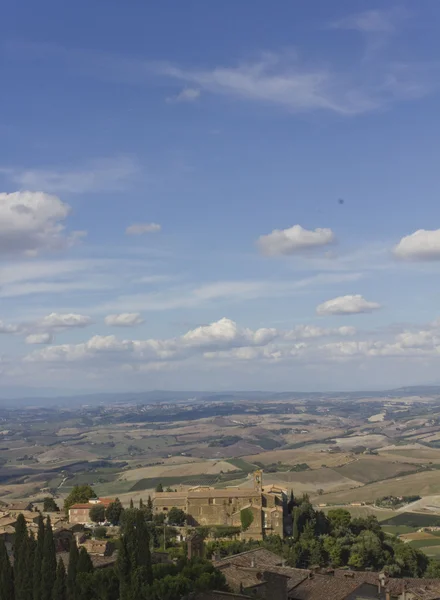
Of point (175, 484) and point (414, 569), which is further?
point (175, 484)

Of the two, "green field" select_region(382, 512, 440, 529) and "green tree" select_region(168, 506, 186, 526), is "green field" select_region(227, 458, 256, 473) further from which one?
"green tree" select_region(168, 506, 186, 526)

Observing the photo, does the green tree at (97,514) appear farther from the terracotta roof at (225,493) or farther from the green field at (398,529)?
the green field at (398,529)

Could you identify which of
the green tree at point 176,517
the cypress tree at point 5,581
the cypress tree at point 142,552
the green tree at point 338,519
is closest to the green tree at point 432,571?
the green tree at point 338,519

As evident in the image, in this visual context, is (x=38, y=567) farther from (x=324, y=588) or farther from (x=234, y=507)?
(x=234, y=507)

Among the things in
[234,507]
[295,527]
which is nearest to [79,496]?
[234,507]

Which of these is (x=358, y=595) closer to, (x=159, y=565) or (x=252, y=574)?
(x=252, y=574)

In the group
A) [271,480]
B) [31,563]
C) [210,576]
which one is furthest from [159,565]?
[271,480]
